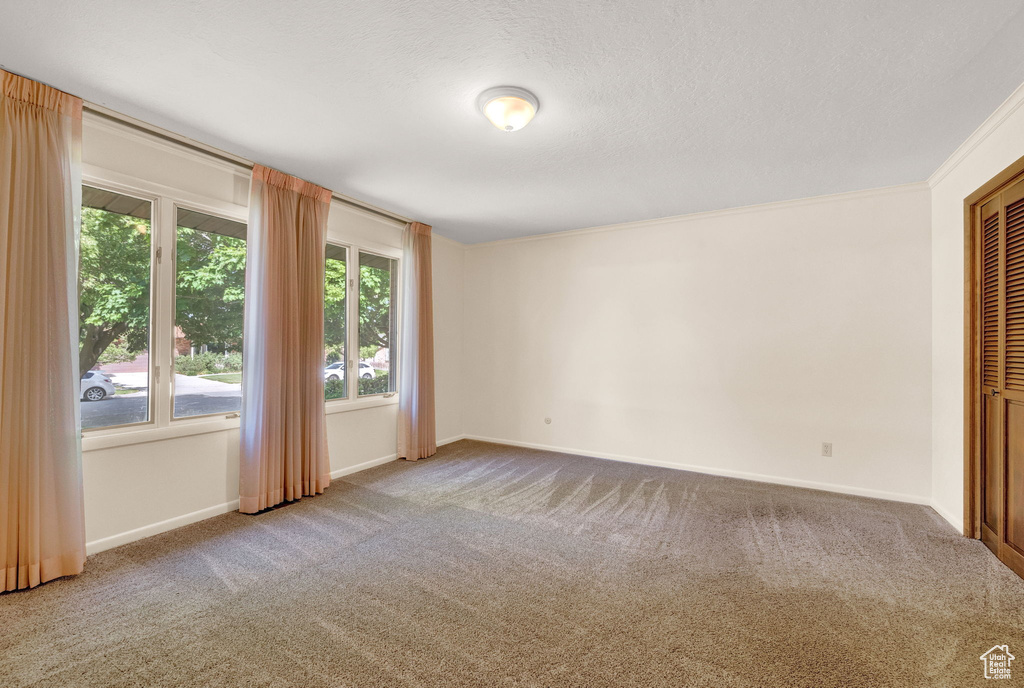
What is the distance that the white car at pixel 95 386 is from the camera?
271 centimetres

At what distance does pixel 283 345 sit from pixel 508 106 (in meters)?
2.49

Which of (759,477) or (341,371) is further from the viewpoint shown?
(341,371)

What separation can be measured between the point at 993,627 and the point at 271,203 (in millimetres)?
4957

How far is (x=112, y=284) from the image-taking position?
9.22 ft

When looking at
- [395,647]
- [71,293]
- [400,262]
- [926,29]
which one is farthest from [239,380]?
[926,29]

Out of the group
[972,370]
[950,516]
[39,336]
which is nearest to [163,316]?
[39,336]

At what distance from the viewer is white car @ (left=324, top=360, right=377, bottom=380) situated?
4.30 meters

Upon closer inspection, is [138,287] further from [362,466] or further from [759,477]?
[759,477]

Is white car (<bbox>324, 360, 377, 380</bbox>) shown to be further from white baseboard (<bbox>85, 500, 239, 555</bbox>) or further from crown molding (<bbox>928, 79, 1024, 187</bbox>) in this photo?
crown molding (<bbox>928, 79, 1024, 187</bbox>)

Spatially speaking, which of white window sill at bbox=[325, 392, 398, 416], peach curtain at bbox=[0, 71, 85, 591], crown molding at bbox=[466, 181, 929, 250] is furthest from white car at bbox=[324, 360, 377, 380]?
crown molding at bbox=[466, 181, 929, 250]

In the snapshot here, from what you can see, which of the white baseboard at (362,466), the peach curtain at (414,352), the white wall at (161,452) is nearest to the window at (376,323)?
the peach curtain at (414,352)

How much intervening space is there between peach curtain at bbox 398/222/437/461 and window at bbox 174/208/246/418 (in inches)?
67.0

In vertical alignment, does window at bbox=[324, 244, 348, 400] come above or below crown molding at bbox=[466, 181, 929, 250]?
below

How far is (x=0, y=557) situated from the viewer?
2.22 meters
